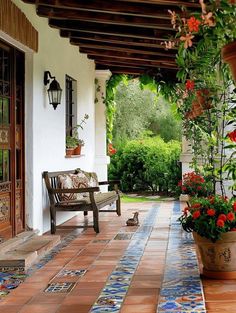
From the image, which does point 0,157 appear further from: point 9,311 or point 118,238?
point 9,311

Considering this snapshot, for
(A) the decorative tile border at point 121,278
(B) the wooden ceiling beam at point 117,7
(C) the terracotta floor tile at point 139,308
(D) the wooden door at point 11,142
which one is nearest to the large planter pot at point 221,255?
(A) the decorative tile border at point 121,278

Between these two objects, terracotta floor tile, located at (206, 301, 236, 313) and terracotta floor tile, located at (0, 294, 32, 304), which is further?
terracotta floor tile, located at (0, 294, 32, 304)

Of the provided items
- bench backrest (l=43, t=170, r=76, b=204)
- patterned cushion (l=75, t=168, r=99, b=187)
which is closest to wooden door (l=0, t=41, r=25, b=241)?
bench backrest (l=43, t=170, r=76, b=204)

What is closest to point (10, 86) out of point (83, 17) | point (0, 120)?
point (0, 120)

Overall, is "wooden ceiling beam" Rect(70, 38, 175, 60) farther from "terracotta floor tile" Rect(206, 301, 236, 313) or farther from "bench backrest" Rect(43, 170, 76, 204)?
"terracotta floor tile" Rect(206, 301, 236, 313)

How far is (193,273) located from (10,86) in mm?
2824

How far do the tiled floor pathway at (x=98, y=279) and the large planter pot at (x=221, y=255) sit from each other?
0.12m

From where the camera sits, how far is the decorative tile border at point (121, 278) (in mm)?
3336

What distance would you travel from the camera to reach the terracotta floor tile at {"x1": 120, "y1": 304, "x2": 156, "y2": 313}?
3.21 m

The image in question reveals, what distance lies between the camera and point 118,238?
20.0 feet

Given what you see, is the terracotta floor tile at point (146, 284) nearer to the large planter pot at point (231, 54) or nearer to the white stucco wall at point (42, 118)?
the large planter pot at point (231, 54)

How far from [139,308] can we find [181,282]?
69cm

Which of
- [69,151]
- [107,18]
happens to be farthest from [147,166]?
[107,18]

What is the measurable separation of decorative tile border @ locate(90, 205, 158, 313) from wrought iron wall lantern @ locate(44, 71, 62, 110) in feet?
6.37
